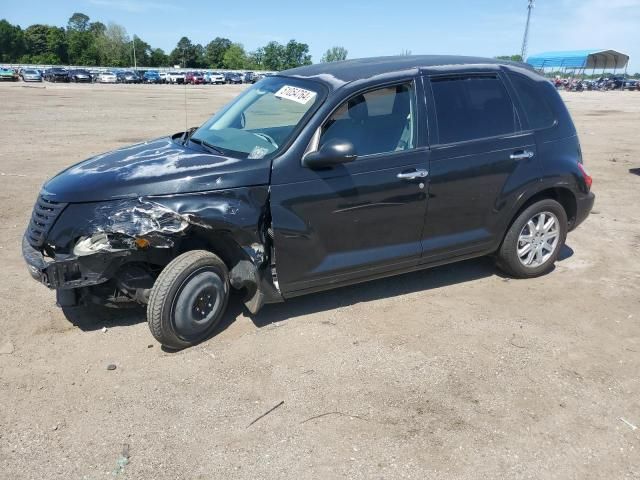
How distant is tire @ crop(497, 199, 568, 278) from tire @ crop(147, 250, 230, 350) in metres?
2.71

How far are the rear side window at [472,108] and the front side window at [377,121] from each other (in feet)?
0.92

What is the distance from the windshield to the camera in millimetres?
4184

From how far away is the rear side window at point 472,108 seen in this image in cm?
453

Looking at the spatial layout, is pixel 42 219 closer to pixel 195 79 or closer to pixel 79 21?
pixel 195 79

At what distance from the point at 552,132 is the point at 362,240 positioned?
7.39 ft

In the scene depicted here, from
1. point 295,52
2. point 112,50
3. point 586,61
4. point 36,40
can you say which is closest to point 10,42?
point 36,40

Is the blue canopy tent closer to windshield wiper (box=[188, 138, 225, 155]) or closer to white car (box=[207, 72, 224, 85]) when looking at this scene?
white car (box=[207, 72, 224, 85])

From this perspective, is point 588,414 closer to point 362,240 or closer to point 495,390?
point 495,390

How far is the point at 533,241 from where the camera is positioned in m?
5.20

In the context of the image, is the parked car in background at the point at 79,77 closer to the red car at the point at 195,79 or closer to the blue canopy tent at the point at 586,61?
the red car at the point at 195,79

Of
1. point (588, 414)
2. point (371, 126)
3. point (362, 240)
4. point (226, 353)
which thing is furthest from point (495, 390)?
point (371, 126)

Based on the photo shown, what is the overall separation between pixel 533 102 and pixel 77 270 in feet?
13.7

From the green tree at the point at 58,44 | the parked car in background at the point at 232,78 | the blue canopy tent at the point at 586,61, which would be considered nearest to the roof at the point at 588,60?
the blue canopy tent at the point at 586,61

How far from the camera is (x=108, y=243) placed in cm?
370
